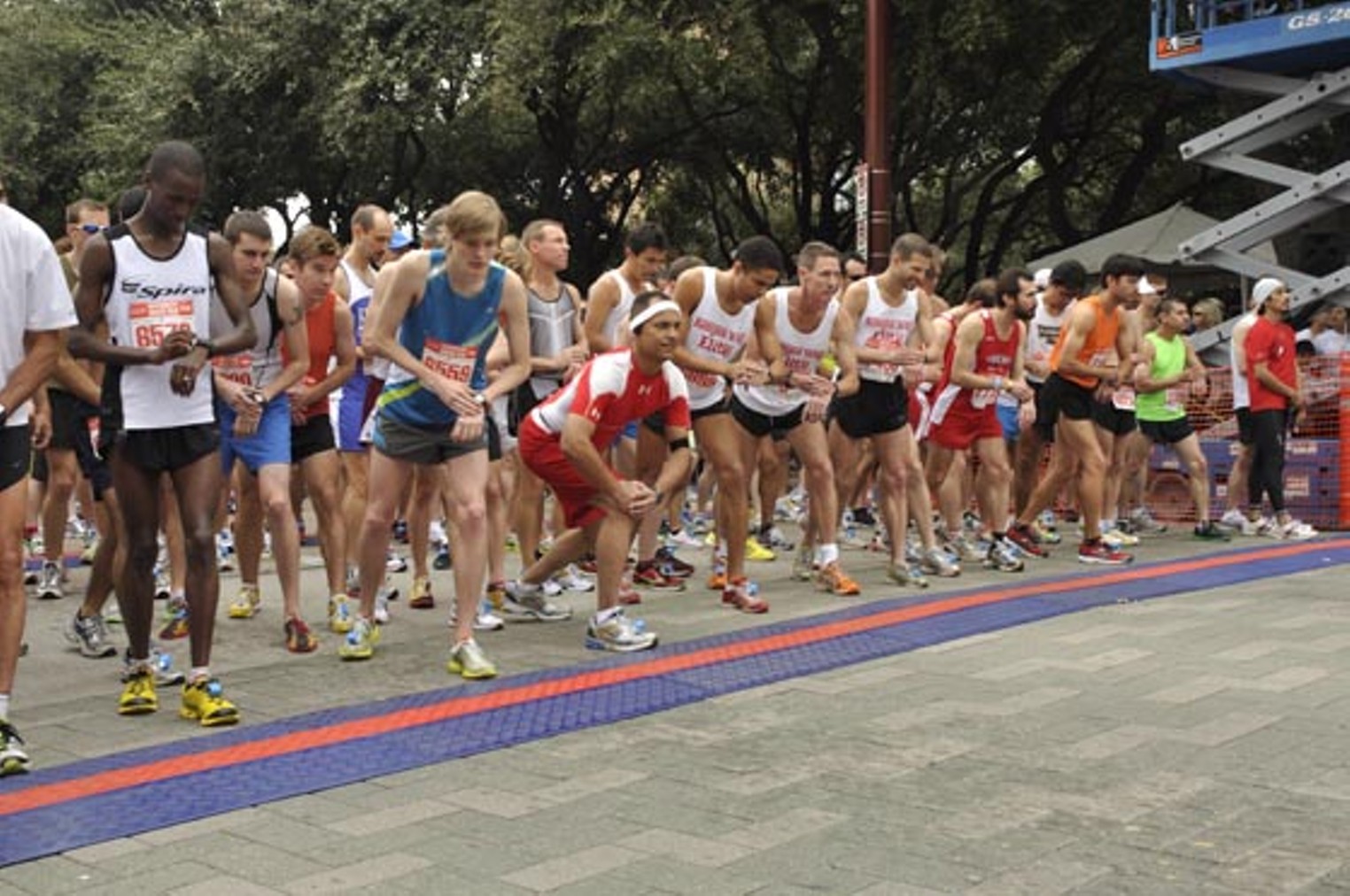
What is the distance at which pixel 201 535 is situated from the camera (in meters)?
A: 5.25

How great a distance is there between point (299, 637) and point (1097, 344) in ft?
18.5

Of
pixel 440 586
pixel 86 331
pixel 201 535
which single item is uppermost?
pixel 86 331

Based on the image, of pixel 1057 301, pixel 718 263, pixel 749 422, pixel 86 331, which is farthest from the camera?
pixel 718 263

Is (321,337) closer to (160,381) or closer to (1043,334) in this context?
(160,381)

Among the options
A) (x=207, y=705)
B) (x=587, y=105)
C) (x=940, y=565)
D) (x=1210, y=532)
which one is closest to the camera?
(x=207, y=705)

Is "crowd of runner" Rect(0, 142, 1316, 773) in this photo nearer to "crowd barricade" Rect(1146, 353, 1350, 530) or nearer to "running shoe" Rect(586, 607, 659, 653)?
"running shoe" Rect(586, 607, 659, 653)

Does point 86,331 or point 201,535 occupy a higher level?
point 86,331

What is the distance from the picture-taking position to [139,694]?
5387 millimetres

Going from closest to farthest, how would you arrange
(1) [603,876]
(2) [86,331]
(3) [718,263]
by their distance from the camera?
(1) [603,876]
(2) [86,331]
(3) [718,263]

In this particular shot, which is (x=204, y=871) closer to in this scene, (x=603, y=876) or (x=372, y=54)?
(x=603, y=876)

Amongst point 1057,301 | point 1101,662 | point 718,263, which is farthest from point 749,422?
point 718,263

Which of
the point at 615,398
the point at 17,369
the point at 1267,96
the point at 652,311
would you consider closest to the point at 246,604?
the point at 615,398

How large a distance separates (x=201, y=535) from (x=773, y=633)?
2.74 meters

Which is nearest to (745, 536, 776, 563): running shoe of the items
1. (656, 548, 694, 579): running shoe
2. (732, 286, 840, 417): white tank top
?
(656, 548, 694, 579): running shoe
